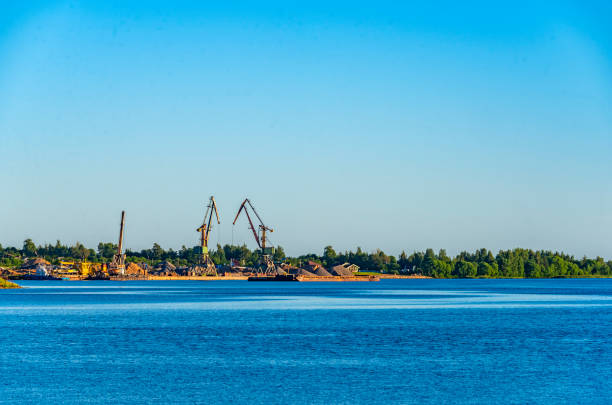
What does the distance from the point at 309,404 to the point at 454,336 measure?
1200 inches

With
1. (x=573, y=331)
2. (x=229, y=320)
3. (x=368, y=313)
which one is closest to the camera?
(x=573, y=331)

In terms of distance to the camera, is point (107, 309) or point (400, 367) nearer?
point (400, 367)

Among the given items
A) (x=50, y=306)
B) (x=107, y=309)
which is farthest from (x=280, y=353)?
(x=50, y=306)

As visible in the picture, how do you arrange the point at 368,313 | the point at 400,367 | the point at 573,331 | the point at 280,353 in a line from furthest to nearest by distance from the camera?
1. the point at 368,313
2. the point at 573,331
3. the point at 280,353
4. the point at 400,367

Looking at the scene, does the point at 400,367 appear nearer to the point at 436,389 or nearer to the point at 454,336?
the point at 436,389

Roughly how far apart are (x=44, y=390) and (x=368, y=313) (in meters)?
58.4

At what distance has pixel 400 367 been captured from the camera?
45.6 metres

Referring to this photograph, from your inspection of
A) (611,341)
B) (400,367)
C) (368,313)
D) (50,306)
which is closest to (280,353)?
(400,367)

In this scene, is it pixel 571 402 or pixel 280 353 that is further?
pixel 280 353

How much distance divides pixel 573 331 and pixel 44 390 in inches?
1818

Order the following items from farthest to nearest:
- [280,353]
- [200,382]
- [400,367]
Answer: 1. [280,353]
2. [400,367]
3. [200,382]

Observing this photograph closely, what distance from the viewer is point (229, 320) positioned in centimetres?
8019

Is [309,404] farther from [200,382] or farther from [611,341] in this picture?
[611,341]

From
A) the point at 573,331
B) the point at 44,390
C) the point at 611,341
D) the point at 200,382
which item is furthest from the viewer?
the point at 573,331
